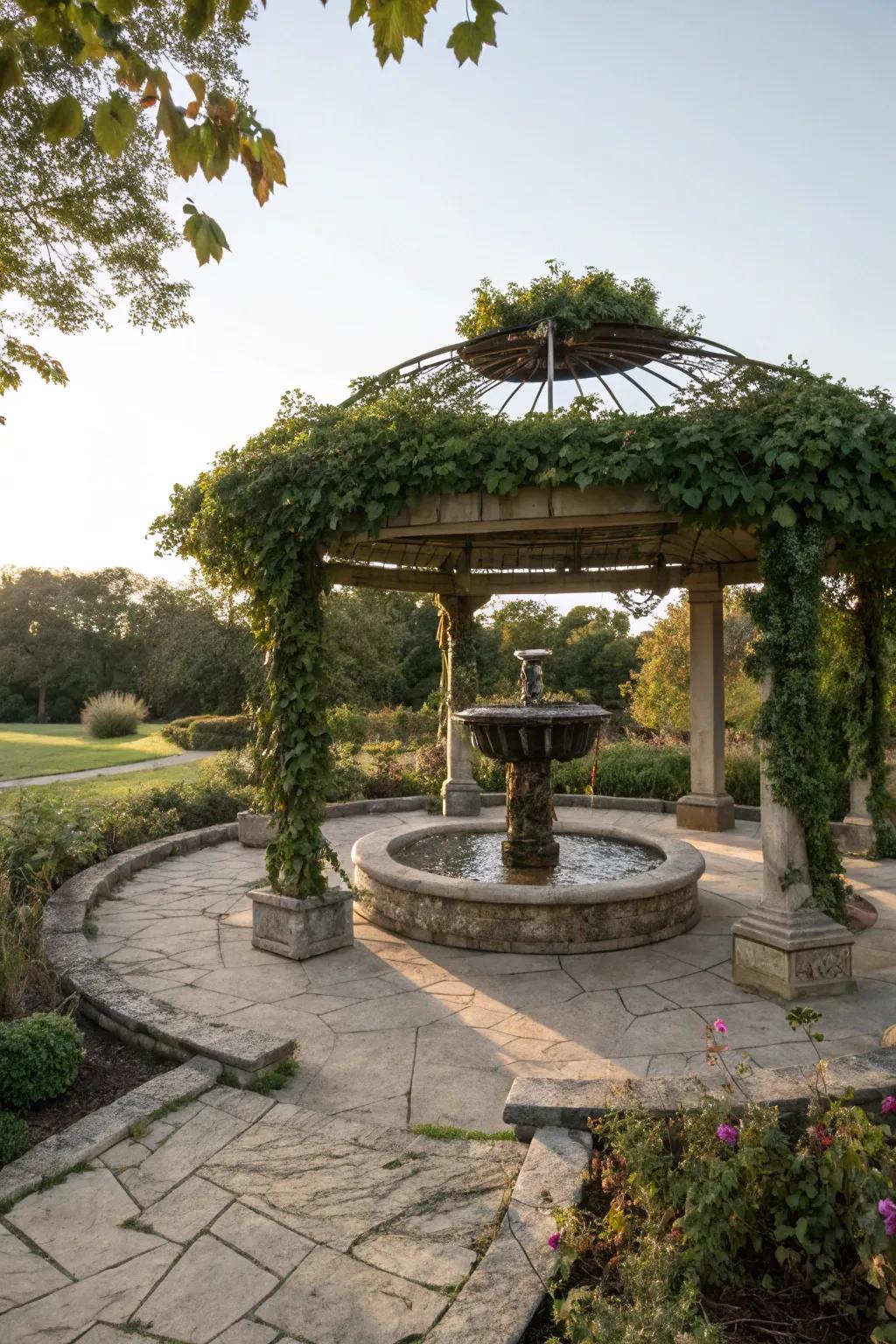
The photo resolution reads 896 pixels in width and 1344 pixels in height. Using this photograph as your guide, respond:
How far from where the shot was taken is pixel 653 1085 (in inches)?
134

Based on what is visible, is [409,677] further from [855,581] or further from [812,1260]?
[812,1260]

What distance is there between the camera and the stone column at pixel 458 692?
35.8ft

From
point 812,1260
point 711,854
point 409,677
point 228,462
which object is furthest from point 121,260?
point 409,677

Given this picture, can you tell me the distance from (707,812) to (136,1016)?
25.3 ft

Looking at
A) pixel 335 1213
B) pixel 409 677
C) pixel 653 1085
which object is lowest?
pixel 335 1213

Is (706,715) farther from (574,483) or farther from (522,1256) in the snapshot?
(522,1256)

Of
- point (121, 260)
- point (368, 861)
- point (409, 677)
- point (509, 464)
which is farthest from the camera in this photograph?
point (409, 677)

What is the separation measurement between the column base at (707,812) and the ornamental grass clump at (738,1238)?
25.6ft

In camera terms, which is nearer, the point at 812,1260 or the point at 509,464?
the point at 812,1260

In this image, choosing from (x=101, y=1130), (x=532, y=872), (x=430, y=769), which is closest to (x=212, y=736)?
(x=430, y=769)

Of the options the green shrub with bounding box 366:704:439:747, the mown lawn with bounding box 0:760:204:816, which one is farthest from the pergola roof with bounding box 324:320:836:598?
the green shrub with bounding box 366:704:439:747

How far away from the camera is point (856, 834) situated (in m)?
9.50

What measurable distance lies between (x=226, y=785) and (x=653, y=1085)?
919 centimetres

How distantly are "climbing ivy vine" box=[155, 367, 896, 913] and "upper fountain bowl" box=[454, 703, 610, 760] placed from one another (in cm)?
146
